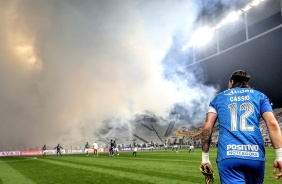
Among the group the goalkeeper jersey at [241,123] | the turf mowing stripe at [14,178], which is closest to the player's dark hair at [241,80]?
the goalkeeper jersey at [241,123]

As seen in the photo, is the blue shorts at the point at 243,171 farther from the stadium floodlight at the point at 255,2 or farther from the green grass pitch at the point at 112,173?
the stadium floodlight at the point at 255,2

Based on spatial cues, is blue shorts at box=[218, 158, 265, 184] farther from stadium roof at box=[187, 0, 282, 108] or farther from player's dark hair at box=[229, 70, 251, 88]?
stadium roof at box=[187, 0, 282, 108]

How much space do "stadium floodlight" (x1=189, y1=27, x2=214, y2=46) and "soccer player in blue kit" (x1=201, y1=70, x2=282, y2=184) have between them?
46721 mm

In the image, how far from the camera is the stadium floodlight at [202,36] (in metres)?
49.4

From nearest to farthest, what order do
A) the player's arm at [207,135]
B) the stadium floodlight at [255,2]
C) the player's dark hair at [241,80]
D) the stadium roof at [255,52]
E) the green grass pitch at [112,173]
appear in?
the player's arm at [207,135], the player's dark hair at [241,80], the green grass pitch at [112,173], the stadium floodlight at [255,2], the stadium roof at [255,52]

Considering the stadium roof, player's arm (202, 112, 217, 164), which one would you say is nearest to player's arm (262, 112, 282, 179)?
player's arm (202, 112, 217, 164)

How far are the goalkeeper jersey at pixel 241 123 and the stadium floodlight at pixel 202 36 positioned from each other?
46.7 meters

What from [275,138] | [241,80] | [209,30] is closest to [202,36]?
[209,30]

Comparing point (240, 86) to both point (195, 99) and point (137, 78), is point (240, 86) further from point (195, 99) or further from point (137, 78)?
point (195, 99)

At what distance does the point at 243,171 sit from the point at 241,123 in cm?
54

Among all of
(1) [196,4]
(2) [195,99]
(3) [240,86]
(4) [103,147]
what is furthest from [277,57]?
(3) [240,86]

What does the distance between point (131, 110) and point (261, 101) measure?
59.6 metres

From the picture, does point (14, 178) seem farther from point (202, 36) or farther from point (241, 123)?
point (202, 36)

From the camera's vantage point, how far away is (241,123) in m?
3.50
